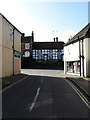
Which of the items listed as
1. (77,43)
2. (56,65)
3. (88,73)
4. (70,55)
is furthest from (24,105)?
→ (56,65)

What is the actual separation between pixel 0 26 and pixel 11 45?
545cm

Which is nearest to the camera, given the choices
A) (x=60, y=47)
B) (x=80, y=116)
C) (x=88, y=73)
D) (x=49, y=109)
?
(x=80, y=116)

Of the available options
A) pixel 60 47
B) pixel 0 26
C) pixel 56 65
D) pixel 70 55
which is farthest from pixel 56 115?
pixel 60 47

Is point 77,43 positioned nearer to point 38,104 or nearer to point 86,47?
point 86,47

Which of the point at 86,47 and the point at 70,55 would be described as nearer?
the point at 86,47

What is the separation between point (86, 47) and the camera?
78.9 feet

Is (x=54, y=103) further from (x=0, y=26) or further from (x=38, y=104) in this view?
(x=0, y=26)

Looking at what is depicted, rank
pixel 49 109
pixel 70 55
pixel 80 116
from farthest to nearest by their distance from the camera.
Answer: pixel 70 55
pixel 49 109
pixel 80 116

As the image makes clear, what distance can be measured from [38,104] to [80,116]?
2.51 meters

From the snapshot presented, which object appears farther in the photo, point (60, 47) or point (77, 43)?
point (60, 47)

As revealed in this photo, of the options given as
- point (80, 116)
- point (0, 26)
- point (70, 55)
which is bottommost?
point (80, 116)

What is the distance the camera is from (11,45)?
25.4 meters

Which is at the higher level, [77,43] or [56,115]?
[77,43]

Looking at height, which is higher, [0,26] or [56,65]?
[0,26]
